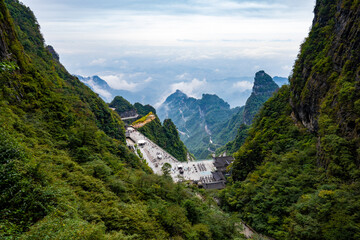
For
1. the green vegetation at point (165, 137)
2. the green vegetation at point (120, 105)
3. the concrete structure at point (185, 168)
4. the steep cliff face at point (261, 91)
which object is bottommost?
the concrete structure at point (185, 168)

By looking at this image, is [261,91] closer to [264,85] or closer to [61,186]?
[264,85]

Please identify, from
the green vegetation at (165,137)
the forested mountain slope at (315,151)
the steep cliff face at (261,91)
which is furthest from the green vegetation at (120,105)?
the steep cliff face at (261,91)

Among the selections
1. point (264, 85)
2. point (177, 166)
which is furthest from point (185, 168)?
point (264, 85)

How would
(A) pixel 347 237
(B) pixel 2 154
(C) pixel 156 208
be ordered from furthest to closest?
(C) pixel 156 208 < (A) pixel 347 237 < (B) pixel 2 154

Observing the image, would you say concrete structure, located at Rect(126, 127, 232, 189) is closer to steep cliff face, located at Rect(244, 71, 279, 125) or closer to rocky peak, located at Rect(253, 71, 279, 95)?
steep cliff face, located at Rect(244, 71, 279, 125)

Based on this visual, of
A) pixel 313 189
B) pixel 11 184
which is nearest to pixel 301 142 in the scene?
pixel 313 189

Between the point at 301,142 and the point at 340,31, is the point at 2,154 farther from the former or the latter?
the point at 340,31

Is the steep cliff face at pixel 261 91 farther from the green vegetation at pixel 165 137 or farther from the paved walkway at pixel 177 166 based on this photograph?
the paved walkway at pixel 177 166
